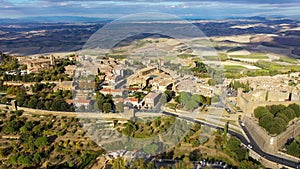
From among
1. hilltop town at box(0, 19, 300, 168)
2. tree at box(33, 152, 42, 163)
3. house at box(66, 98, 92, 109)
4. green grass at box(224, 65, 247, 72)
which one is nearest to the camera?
tree at box(33, 152, 42, 163)

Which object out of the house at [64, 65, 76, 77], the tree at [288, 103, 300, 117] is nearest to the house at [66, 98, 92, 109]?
the house at [64, 65, 76, 77]

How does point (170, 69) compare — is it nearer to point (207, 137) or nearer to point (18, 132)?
point (207, 137)

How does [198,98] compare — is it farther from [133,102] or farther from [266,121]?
[266,121]

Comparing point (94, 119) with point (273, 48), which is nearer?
point (94, 119)

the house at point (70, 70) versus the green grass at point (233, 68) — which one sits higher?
the house at point (70, 70)

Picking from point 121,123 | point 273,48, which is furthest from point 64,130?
point 273,48

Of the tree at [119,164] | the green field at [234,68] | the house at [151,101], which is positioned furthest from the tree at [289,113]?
the green field at [234,68]

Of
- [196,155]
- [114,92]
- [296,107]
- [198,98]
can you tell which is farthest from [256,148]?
[114,92]

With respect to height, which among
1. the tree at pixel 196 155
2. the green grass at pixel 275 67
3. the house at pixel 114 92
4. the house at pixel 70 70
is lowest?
the tree at pixel 196 155

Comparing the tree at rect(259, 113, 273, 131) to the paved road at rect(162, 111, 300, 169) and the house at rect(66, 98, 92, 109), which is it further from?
the house at rect(66, 98, 92, 109)

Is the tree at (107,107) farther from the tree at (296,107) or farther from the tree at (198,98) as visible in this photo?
the tree at (296,107)

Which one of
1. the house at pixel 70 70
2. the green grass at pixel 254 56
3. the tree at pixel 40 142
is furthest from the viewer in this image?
the green grass at pixel 254 56
